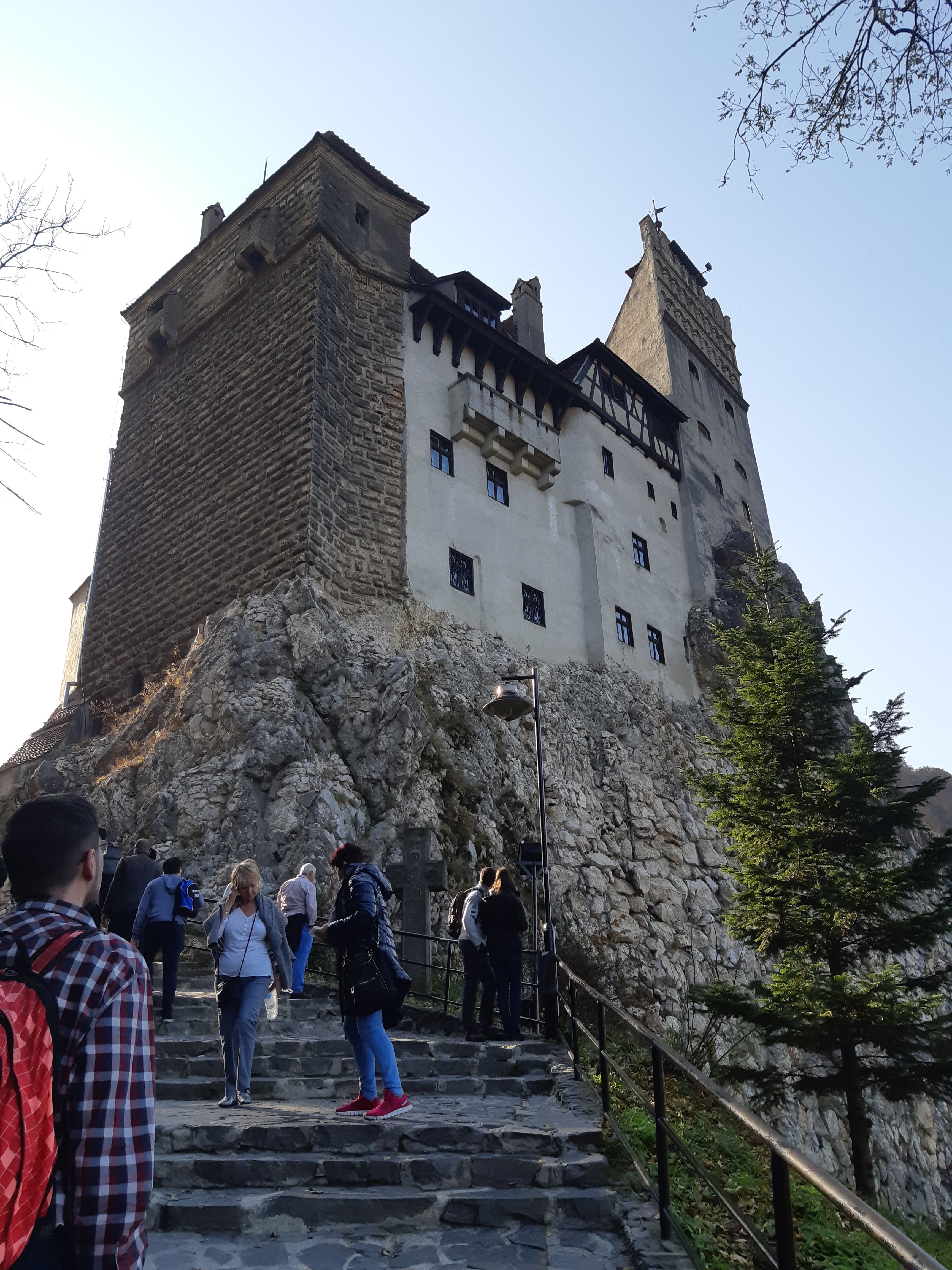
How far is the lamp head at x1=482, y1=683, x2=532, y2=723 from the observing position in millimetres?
11836

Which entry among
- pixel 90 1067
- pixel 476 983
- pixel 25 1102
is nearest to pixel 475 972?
pixel 476 983

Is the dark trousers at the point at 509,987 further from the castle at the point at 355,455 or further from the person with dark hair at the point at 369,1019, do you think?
the castle at the point at 355,455

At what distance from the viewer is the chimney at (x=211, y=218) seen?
Result: 24.5 m

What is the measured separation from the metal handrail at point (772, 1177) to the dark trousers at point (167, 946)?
15.0 feet

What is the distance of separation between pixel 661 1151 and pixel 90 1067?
3559 mm

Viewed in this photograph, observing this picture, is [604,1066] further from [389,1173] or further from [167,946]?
[167,946]

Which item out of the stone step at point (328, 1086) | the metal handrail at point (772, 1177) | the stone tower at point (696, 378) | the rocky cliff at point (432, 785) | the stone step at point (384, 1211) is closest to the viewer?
the metal handrail at point (772, 1177)

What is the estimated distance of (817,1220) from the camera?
6570 mm

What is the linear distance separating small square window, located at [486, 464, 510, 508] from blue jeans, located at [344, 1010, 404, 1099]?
1719 cm

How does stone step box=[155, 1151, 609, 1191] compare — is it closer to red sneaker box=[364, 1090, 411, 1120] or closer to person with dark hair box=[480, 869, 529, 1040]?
red sneaker box=[364, 1090, 411, 1120]

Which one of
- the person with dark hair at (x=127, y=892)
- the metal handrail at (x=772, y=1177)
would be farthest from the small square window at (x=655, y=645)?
the metal handrail at (x=772, y=1177)

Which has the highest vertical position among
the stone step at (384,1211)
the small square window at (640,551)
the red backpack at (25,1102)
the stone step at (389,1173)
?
the small square window at (640,551)

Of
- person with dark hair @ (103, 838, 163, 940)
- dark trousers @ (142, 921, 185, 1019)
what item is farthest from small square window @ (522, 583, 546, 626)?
dark trousers @ (142, 921, 185, 1019)

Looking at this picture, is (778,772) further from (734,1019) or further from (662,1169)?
(662,1169)
